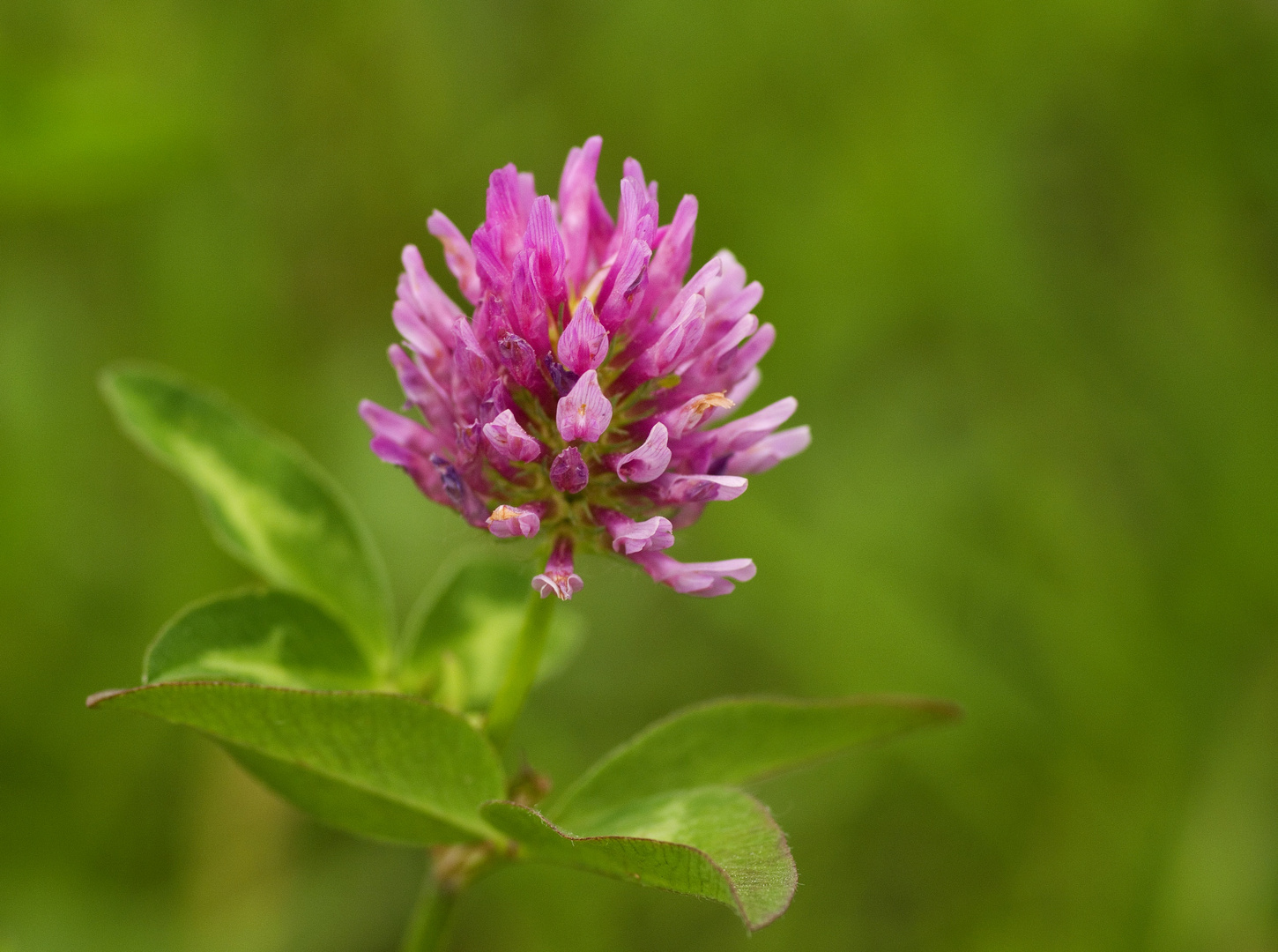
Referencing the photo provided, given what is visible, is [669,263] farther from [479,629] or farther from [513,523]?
[479,629]

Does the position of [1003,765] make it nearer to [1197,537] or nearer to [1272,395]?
[1197,537]

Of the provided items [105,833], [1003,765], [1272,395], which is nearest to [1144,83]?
[1272,395]

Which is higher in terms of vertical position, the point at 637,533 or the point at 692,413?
the point at 692,413

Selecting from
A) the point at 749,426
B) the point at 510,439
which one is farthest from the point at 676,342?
the point at 510,439

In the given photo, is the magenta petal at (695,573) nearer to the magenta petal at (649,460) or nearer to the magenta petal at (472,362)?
the magenta petal at (649,460)

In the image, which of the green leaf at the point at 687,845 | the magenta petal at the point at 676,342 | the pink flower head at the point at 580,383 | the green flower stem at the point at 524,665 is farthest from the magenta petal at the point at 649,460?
the green leaf at the point at 687,845
